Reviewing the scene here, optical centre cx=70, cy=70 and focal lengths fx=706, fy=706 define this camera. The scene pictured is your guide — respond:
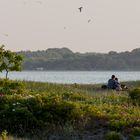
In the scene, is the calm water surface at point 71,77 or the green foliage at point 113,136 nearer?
the green foliage at point 113,136

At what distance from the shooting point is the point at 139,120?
19141mm

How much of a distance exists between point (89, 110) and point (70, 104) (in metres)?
0.85

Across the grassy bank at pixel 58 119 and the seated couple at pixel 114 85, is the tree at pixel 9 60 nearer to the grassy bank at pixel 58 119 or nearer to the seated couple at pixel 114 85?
the seated couple at pixel 114 85

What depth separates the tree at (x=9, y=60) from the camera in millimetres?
31858

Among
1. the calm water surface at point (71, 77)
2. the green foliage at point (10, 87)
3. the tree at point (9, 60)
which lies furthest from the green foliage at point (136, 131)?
the calm water surface at point (71, 77)

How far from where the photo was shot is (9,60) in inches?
1259

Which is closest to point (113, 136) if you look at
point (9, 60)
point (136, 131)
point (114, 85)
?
point (136, 131)

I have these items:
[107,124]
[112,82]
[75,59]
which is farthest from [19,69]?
[75,59]

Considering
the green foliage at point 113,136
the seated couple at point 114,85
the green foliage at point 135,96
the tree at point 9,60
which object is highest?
the tree at point 9,60

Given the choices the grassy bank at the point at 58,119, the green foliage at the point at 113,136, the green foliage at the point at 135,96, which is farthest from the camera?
the green foliage at the point at 135,96

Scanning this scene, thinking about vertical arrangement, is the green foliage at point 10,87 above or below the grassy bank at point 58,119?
above

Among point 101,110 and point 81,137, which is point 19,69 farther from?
point 81,137

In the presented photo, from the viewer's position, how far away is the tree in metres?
31.9

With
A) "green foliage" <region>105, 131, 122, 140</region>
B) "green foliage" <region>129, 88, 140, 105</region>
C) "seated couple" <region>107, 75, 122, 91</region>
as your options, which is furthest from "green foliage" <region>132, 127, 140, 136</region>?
"seated couple" <region>107, 75, 122, 91</region>
